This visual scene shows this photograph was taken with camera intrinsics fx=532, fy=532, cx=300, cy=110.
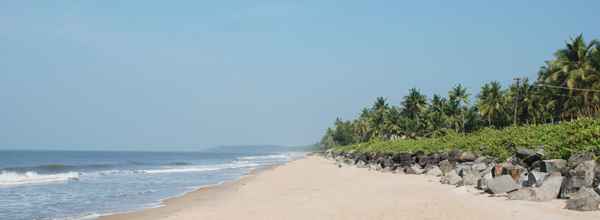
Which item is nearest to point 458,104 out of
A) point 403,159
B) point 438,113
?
point 438,113

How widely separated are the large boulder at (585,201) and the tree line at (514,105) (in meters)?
33.3

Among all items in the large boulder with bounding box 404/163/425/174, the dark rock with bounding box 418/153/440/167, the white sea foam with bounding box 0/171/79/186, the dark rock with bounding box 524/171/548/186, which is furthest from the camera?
the white sea foam with bounding box 0/171/79/186

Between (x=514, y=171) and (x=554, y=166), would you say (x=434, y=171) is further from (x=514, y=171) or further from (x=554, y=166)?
(x=554, y=166)

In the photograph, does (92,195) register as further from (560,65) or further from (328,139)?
(328,139)

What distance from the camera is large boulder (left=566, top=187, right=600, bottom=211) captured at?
42.7 ft

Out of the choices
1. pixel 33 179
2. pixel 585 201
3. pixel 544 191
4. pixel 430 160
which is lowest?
pixel 33 179

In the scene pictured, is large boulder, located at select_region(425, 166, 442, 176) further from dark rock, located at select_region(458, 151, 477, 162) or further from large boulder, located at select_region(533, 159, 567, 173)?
large boulder, located at select_region(533, 159, 567, 173)

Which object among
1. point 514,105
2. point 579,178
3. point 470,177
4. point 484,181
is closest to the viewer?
point 579,178

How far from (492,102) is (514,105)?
2.62m

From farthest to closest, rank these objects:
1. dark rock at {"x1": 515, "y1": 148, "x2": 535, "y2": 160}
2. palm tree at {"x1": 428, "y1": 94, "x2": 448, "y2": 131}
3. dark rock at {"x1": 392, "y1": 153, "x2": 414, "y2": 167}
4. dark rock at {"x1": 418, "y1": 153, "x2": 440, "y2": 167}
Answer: palm tree at {"x1": 428, "y1": 94, "x2": 448, "y2": 131} < dark rock at {"x1": 392, "y1": 153, "x2": 414, "y2": 167} < dark rock at {"x1": 418, "y1": 153, "x2": 440, "y2": 167} < dark rock at {"x1": 515, "y1": 148, "x2": 535, "y2": 160}

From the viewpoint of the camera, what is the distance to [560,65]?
165 ft

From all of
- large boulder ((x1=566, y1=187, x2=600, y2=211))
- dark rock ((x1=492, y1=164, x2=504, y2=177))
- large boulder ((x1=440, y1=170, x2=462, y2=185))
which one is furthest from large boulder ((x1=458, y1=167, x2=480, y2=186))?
large boulder ((x1=566, y1=187, x2=600, y2=211))

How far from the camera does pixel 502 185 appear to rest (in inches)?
681

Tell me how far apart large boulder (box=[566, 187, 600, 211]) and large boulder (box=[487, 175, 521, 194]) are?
3.20 meters
